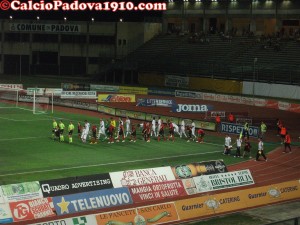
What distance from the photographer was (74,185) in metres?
25.4

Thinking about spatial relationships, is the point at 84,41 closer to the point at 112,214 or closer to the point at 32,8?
the point at 32,8

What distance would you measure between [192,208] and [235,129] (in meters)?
25.5

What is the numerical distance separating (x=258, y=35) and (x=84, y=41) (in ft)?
90.0

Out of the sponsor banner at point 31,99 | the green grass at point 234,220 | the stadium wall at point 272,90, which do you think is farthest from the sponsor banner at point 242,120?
the green grass at point 234,220

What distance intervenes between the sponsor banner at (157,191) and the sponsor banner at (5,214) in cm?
574

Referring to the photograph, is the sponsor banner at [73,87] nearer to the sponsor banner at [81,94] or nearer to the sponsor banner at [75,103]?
the sponsor banner at [81,94]

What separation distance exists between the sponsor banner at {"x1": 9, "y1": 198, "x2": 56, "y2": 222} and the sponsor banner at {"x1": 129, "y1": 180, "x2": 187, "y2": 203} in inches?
159

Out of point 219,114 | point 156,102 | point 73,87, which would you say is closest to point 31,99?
point 73,87

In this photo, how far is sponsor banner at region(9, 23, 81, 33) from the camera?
323 feet

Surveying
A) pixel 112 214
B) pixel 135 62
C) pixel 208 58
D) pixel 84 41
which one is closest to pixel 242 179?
pixel 112 214

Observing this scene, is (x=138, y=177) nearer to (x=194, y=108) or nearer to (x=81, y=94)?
(x=194, y=108)

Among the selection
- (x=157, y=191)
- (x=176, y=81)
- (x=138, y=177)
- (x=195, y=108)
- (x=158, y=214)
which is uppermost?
(x=138, y=177)

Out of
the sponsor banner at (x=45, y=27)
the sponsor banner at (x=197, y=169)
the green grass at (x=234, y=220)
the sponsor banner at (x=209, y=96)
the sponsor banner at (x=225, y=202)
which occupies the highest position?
the sponsor banner at (x=45, y=27)

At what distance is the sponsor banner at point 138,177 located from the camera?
26625 mm
